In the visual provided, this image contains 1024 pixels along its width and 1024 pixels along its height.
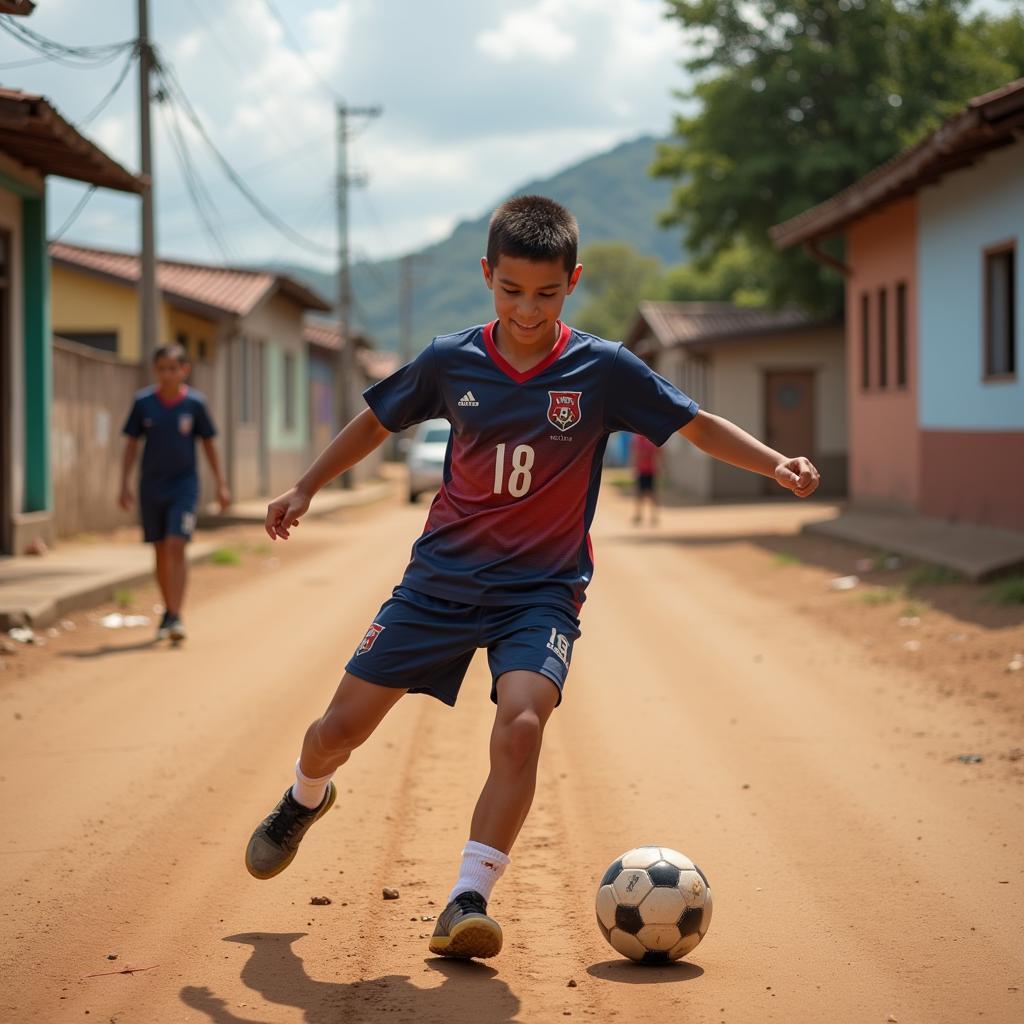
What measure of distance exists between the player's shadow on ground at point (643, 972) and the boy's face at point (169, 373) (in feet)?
23.5

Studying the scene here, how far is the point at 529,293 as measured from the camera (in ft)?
13.8

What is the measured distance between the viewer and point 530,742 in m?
4.04

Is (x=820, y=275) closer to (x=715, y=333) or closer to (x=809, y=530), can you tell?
(x=715, y=333)

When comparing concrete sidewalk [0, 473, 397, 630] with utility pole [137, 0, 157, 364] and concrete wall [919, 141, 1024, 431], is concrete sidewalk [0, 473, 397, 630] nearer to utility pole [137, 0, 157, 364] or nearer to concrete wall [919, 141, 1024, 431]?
utility pole [137, 0, 157, 364]

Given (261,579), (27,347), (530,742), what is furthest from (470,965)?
(27,347)

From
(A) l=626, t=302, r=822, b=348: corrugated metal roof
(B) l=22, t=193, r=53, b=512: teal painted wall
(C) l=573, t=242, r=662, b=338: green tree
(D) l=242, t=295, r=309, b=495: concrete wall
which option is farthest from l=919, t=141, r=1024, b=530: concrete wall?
(C) l=573, t=242, r=662, b=338: green tree

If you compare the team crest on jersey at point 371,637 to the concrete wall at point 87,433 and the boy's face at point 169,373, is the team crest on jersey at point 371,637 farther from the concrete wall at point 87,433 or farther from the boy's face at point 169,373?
the concrete wall at point 87,433

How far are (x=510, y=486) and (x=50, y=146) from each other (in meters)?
11.3

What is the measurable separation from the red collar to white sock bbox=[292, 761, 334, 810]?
1296mm

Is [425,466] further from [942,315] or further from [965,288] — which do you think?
[965,288]

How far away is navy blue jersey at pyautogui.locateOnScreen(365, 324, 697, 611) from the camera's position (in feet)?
14.1

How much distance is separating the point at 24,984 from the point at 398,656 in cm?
128

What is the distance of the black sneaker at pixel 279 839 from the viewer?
4578 mm

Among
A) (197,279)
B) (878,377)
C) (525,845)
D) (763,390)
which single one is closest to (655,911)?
(525,845)
